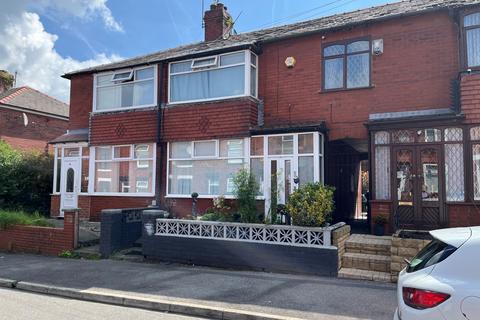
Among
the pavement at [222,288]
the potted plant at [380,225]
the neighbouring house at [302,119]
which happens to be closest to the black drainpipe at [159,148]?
the neighbouring house at [302,119]

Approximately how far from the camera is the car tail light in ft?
10.4

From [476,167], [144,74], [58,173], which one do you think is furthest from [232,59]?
[58,173]

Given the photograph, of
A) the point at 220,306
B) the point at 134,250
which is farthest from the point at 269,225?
the point at 134,250

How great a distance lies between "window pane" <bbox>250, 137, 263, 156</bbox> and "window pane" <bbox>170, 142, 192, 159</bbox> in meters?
2.33

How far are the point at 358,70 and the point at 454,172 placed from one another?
391 cm

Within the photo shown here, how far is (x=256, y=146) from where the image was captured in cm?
1233

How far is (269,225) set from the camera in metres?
8.63

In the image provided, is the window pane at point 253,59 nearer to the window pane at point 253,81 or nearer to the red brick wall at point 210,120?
the window pane at point 253,81

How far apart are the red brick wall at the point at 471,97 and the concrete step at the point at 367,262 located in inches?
152

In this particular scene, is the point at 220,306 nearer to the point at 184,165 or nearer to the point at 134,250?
the point at 134,250

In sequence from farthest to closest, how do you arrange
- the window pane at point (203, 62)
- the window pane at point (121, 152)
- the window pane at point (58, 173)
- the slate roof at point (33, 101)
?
1. the slate roof at point (33, 101)
2. the window pane at point (58, 173)
3. the window pane at point (121, 152)
4. the window pane at point (203, 62)

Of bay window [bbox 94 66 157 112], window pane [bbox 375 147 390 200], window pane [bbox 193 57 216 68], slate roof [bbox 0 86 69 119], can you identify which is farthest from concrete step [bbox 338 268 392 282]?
slate roof [bbox 0 86 69 119]

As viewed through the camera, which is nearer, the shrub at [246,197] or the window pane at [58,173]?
the shrub at [246,197]

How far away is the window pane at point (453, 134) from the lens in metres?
9.37
